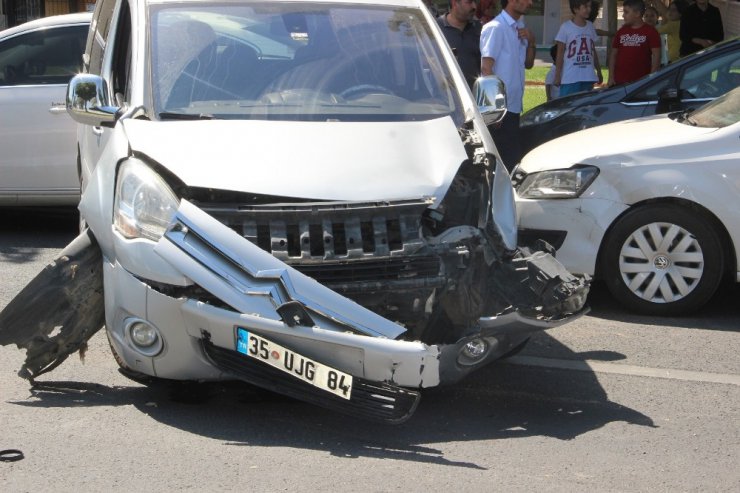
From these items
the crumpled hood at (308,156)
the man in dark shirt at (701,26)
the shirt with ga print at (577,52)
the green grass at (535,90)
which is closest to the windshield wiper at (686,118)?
the crumpled hood at (308,156)

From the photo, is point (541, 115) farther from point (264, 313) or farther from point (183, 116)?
point (264, 313)

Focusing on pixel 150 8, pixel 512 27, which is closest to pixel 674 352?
pixel 150 8

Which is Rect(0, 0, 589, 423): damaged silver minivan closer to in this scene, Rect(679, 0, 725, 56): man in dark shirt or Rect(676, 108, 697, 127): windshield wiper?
Rect(676, 108, 697, 127): windshield wiper

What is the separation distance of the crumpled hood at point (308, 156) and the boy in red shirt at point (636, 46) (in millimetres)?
7217

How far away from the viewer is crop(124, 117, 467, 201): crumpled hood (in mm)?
4941

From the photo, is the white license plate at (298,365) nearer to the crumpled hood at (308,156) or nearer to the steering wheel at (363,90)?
the crumpled hood at (308,156)

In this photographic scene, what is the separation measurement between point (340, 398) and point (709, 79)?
6358 mm

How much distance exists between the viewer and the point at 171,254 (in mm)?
4703

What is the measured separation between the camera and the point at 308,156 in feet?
17.0

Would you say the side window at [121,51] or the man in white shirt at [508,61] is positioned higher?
the side window at [121,51]

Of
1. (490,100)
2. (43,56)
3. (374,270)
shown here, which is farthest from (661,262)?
(43,56)

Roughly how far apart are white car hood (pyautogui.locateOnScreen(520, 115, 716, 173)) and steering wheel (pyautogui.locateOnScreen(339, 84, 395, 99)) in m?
1.65

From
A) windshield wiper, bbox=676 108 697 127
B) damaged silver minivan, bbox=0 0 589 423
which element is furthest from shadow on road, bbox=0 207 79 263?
windshield wiper, bbox=676 108 697 127

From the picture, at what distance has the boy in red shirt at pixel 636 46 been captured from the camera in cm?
1229
